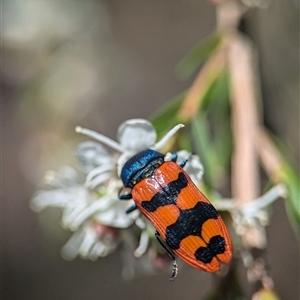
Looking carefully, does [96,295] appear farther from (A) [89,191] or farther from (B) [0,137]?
(A) [89,191]

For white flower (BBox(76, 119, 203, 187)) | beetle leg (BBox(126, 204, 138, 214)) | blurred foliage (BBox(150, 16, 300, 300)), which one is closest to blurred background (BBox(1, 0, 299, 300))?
blurred foliage (BBox(150, 16, 300, 300))

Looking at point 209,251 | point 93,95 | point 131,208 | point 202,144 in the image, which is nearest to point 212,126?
point 202,144

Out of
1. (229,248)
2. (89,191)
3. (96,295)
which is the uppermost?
(89,191)

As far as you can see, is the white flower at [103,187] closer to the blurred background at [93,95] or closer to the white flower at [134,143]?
the white flower at [134,143]

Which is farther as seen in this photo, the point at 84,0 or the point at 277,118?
the point at 84,0

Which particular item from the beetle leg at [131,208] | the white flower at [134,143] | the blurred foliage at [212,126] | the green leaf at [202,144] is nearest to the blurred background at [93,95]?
the blurred foliage at [212,126]

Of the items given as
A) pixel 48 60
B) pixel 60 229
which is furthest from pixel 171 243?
pixel 48 60

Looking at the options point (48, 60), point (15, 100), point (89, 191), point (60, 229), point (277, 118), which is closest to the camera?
point (89, 191)

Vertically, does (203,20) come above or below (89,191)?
below
